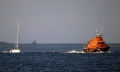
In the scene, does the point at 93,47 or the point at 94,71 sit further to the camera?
the point at 93,47

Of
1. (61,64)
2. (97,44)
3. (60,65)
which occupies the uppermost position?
(97,44)

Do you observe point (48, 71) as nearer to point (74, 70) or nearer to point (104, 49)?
point (74, 70)

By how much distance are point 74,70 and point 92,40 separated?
62.8 meters

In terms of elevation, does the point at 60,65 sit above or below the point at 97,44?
below

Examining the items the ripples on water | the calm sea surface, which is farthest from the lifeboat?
the ripples on water

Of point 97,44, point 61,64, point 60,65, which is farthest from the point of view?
point 97,44

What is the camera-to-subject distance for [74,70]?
6241 centimetres

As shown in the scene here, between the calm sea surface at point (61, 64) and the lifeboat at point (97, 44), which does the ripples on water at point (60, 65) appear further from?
the lifeboat at point (97, 44)

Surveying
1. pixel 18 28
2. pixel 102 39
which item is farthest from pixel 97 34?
pixel 18 28

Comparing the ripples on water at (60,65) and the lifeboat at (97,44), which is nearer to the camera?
the ripples on water at (60,65)

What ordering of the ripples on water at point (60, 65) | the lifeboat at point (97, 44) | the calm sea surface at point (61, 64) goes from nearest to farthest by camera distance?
1. the ripples on water at point (60, 65)
2. the calm sea surface at point (61, 64)
3. the lifeboat at point (97, 44)

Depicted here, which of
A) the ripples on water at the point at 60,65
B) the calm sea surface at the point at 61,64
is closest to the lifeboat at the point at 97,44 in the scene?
the calm sea surface at the point at 61,64

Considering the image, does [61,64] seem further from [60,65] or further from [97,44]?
[97,44]

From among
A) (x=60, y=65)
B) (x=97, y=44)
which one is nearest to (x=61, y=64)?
(x=60, y=65)
